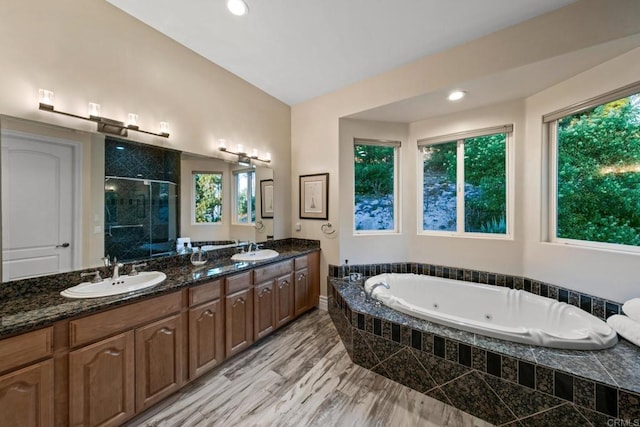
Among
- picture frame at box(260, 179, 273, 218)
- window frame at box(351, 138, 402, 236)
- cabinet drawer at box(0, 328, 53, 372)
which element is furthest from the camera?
window frame at box(351, 138, 402, 236)

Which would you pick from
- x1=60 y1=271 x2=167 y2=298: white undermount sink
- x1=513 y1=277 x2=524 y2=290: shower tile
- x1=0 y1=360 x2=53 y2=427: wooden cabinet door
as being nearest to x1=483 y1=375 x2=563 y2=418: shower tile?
x1=513 y1=277 x2=524 y2=290: shower tile

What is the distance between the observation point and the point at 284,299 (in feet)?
9.14

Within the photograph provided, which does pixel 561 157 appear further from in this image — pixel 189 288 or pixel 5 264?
pixel 5 264

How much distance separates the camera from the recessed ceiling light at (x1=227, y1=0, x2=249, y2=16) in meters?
Result: 1.86

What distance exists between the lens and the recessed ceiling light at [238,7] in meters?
1.86

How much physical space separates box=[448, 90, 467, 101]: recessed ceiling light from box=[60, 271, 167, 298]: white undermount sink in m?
3.16

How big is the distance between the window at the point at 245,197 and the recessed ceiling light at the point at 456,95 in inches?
95.0

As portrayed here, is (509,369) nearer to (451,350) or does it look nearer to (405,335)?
(451,350)

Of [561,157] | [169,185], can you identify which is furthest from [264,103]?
[561,157]

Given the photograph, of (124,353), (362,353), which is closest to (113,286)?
(124,353)

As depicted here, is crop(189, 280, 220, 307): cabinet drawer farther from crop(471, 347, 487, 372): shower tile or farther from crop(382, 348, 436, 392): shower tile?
crop(471, 347, 487, 372): shower tile

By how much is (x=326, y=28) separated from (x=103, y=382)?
2.98 m

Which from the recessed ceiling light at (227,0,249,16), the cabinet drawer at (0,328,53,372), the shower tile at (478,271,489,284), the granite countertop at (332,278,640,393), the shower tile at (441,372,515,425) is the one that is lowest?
the shower tile at (441,372,515,425)
